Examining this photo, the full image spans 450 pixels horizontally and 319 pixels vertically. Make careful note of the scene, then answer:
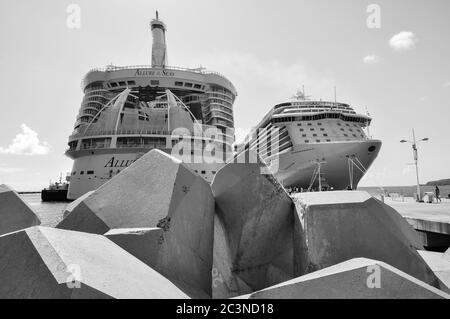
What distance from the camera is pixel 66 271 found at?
64.1 inches

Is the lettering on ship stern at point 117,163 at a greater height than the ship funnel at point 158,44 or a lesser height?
lesser

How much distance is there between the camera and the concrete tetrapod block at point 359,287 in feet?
5.78

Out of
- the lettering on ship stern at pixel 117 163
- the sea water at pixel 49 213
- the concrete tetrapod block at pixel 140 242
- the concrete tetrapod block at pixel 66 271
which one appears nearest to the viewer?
the concrete tetrapod block at pixel 66 271

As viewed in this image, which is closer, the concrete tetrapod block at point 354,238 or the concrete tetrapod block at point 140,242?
the concrete tetrapod block at point 140,242

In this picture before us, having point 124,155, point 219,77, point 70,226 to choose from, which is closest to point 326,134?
point 219,77

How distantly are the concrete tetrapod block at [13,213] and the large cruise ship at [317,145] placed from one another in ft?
64.8

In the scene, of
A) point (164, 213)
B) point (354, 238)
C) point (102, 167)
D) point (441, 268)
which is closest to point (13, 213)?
point (164, 213)

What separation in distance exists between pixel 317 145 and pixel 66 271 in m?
29.1

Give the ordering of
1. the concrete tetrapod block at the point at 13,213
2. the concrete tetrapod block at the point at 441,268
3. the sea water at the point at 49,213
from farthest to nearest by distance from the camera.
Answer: the sea water at the point at 49,213, the concrete tetrapod block at the point at 13,213, the concrete tetrapod block at the point at 441,268

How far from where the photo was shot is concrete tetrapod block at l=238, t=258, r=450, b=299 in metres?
1.76

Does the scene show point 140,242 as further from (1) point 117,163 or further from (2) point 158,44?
(2) point 158,44

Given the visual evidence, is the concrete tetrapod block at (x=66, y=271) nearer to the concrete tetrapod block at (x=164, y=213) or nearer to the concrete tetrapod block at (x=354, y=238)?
A: the concrete tetrapod block at (x=164, y=213)

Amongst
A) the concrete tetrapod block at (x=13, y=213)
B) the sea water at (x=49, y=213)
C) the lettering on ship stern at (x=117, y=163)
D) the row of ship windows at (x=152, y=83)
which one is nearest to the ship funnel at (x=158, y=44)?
the row of ship windows at (x=152, y=83)
